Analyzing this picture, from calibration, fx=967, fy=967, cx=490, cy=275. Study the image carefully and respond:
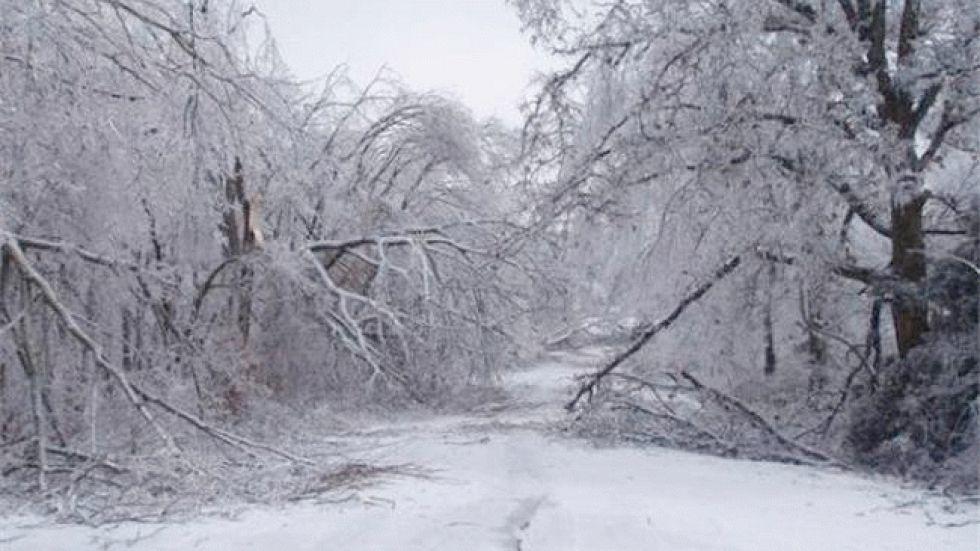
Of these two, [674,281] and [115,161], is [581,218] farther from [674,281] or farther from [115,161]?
[115,161]

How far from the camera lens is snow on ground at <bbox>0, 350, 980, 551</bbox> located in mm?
5910

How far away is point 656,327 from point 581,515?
589 cm

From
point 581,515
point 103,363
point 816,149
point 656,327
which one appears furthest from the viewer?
point 656,327

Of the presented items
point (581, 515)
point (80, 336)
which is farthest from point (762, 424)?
point (80, 336)

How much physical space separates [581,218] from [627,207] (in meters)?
0.69

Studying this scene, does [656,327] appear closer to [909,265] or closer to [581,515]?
[909,265]

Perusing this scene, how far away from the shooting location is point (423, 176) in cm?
2145

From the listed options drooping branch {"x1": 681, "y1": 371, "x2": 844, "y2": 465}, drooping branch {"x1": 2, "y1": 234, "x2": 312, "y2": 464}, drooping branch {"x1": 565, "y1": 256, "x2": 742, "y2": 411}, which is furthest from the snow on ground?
drooping branch {"x1": 565, "y1": 256, "x2": 742, "y2": 411}

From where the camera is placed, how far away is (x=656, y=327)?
12.4 m

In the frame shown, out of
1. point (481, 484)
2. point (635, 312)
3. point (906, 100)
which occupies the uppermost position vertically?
point (906, 100)

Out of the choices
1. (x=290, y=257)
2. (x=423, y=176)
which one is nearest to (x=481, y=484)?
(x=290, y=257)

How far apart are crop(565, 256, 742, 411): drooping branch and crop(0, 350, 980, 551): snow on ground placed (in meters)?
2.12

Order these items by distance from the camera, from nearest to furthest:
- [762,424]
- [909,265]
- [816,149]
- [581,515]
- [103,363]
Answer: [581,515] < [103,363] < [816,149] < [909,265] < [762,424]

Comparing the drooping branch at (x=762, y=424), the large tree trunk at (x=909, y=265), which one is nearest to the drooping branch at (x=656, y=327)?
the drooping branch at (x=762, y=424)
